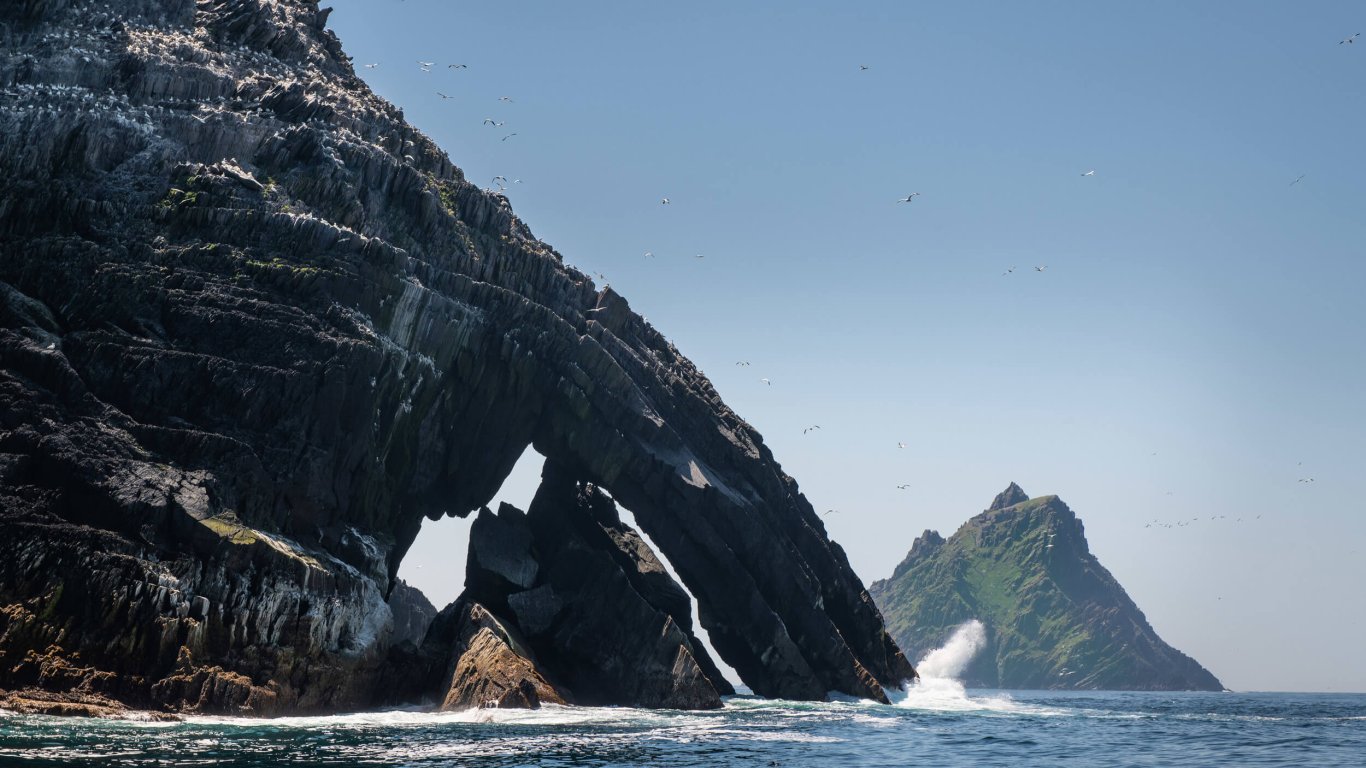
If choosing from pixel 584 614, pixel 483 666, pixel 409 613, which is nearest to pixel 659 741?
pixel 483 666

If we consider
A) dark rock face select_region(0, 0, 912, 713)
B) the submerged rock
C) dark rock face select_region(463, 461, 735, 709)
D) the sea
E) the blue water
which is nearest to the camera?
the sea

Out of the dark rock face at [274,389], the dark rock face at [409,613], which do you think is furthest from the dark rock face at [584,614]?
the dark rock face at [409,613]

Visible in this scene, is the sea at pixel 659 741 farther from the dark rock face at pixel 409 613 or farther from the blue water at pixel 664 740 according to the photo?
the dark rock face at pixel 409 613

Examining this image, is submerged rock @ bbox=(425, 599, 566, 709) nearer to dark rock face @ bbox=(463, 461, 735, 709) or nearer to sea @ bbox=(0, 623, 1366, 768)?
sea @ bbox=(0, 623, 1366, 768)

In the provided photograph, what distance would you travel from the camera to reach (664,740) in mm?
50938

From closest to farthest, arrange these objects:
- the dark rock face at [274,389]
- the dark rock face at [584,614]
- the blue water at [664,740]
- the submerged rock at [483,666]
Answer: the blue water at [664,740], the dark rock face at [274,389], the submerged rock at [483,666], the dark rock face at [584,614]

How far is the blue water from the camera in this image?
3869cm

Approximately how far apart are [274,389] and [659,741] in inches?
1110

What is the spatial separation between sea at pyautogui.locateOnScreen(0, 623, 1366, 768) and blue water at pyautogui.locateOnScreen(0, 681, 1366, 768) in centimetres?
8

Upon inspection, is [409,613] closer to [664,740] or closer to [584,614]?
[584,614]

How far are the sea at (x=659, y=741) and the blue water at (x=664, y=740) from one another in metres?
0.08

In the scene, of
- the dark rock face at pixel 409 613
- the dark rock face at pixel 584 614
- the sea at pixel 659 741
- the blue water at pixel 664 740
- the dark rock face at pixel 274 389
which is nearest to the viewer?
the sea at pixel 659 741

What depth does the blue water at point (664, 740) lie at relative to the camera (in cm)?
3869

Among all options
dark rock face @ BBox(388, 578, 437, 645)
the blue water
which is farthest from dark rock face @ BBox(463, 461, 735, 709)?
dark rock face @ BBox(388, 578, 437, 645)
